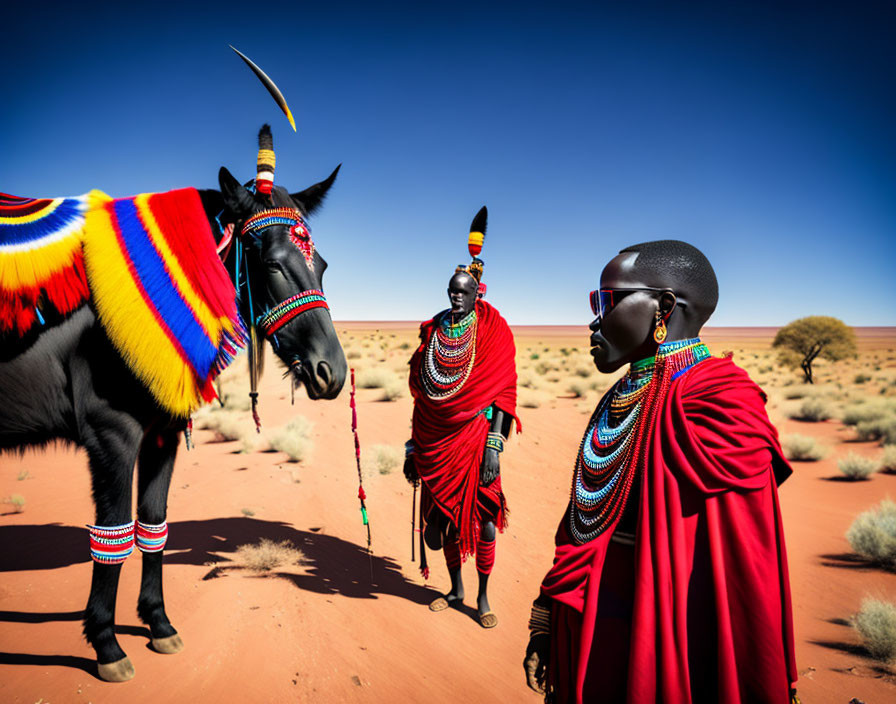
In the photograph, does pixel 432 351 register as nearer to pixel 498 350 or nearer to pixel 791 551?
pixel 498 350

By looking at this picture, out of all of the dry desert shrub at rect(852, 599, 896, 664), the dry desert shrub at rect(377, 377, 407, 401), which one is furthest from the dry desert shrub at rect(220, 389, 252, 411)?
the dry desert shrub at rect(852, 599, 896, 664)

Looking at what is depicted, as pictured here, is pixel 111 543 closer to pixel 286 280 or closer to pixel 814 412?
pixel 286 280

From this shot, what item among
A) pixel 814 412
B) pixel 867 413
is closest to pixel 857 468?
pixel 867 413

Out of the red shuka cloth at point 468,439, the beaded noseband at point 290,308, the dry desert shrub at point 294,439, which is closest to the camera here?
the beaded noseband at point 290,308

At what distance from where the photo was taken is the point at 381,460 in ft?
27.9

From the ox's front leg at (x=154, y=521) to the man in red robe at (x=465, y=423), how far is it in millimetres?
2016

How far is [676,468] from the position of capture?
4.67ft

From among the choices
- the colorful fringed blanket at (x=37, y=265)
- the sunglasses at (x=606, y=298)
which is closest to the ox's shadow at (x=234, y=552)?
the colorful fringed blanket at (x=37, y=265)

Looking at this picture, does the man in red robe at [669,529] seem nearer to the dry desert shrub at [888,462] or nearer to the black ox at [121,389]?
the black ox at [121,389]

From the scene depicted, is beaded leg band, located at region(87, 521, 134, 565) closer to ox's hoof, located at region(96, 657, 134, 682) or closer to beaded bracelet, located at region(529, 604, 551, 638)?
ox's hoof, located at region(96, 657, 134, 682)

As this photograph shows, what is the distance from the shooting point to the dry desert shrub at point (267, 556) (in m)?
4.62

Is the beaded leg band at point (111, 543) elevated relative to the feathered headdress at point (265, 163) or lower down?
lower down

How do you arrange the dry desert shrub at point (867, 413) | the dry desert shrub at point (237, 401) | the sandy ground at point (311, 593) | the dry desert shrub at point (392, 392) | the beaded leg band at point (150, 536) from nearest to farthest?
the sandy ground at point (311, 593) → the beaded leg band at point (150, 536) → the dry desert shrub at point (867, 413) → the dry desert shrub at point (237, 401) → the dry desert shrub at point (392, 392)

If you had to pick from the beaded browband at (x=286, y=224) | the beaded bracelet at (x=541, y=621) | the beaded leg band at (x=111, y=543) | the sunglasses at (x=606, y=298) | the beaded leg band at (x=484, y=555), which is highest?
the beaded browband at (x=286, y=224)
